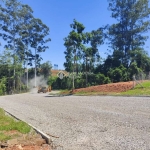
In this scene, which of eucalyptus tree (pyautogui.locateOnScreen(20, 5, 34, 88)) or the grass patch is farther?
eucalyptus tree (pyautogui.locateOnScreen(20, 5, 34, 88))

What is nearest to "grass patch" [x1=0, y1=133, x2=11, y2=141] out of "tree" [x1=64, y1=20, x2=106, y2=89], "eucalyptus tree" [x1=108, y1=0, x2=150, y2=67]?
"tree" [x1=64, y1=20, x2=106, y2=89]

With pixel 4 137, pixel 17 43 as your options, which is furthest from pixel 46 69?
pixel 4 137

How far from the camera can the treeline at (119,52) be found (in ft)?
108

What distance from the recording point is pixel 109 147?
15.6ft

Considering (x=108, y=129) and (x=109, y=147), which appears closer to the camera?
(x=109, y=147)


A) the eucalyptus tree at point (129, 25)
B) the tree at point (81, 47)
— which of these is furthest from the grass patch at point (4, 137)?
the eucalyptus tree at point (129, 25)

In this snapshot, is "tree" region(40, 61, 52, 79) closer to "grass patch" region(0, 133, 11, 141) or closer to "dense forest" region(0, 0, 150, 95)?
"dense forest" region(0, 0, 150, 95)

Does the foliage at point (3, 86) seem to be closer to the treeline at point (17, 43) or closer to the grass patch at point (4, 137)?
the treeline at point (17, 43)

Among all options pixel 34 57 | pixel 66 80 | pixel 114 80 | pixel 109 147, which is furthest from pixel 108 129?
pixel 34 57

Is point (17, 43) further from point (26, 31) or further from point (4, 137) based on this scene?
point (4, 137)

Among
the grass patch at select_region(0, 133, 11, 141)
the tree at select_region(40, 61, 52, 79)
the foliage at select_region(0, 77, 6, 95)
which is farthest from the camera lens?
the tree at select_region(40, 61, 52, 79)

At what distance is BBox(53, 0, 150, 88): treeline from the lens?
3297 centimetres

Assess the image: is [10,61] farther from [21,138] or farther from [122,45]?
[21,138]

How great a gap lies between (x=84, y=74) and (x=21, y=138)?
99.6 ft
